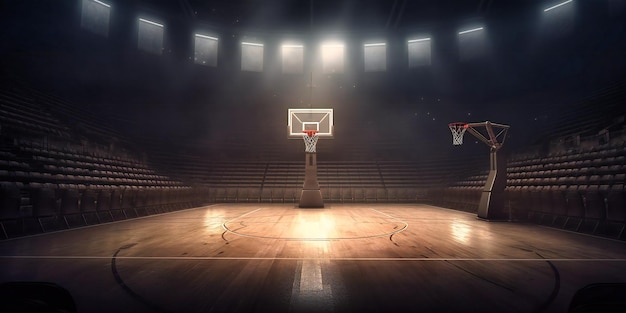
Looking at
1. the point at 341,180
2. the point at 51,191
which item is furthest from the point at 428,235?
the point at 341,180

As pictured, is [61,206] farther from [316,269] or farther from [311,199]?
[311,199]

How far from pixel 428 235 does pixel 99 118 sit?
14579 millimetres

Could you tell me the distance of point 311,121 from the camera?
1079 cm

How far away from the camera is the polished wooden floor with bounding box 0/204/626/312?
6.58 feet

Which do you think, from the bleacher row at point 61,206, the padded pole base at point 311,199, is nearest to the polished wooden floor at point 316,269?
the bleacher row at point 61,206

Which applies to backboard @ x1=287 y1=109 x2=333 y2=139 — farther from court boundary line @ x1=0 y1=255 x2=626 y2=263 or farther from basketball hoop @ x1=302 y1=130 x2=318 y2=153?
court boundary line @ x1=0 y1=255 x2=626 y2=263

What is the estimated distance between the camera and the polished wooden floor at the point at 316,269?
6.58 ft

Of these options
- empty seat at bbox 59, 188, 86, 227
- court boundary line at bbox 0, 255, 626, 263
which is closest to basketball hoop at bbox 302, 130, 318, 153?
empty seat at bbox 59, 188, 86, 227

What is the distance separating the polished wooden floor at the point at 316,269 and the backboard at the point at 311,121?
249 inches

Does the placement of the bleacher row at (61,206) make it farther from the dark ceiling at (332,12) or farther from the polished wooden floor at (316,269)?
the dark ceiling at (332,12)

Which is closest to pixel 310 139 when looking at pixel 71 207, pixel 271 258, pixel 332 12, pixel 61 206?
pixel 71 207

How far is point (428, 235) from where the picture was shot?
186 inches

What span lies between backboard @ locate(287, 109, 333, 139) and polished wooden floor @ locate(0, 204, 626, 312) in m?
6.32

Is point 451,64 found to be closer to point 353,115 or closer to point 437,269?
point 353,115
